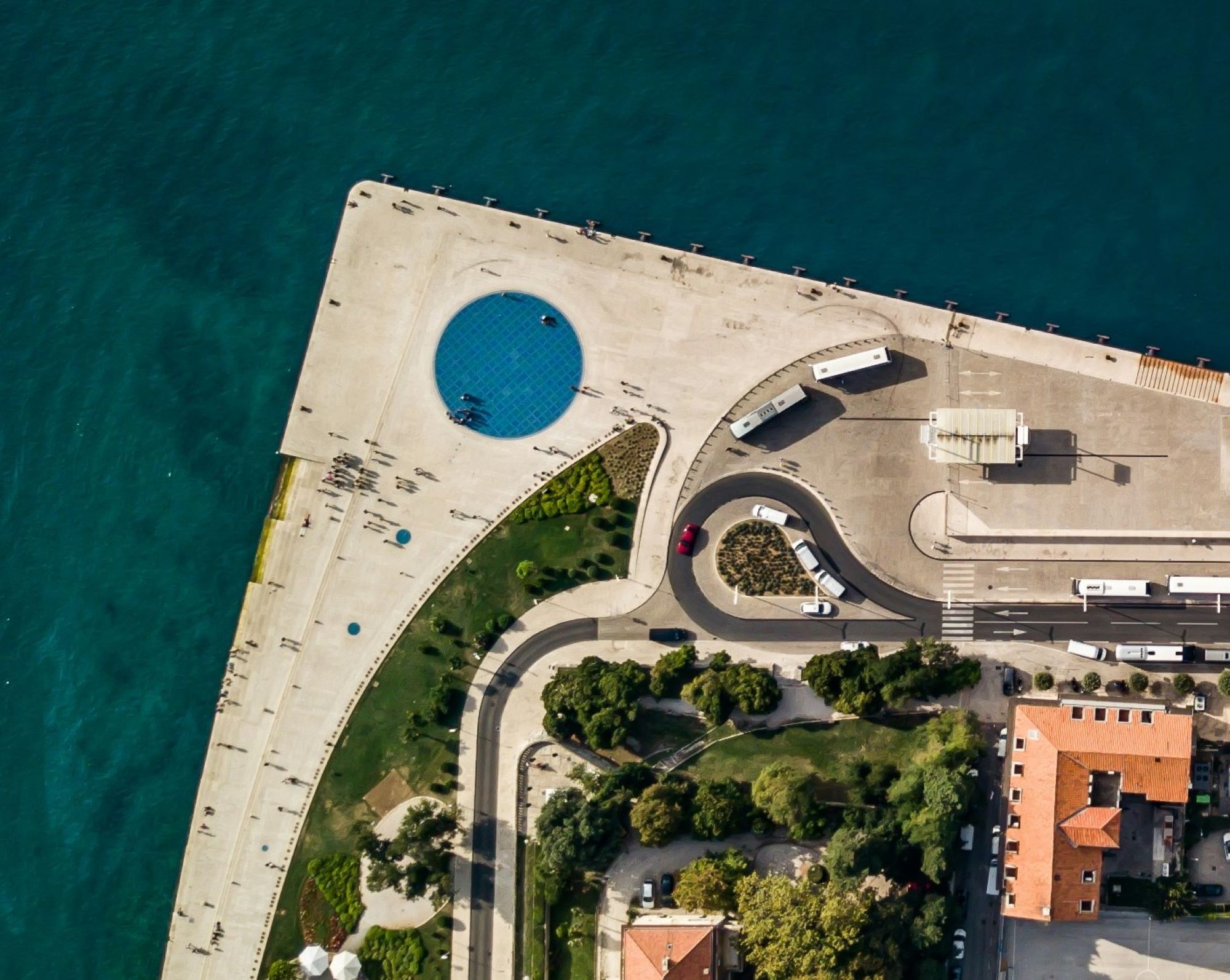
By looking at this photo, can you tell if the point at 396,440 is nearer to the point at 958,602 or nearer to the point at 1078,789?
the point at 958,602

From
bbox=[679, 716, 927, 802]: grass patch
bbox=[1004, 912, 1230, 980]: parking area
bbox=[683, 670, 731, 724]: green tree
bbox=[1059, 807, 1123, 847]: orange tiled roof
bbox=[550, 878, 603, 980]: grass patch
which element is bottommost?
bbox=[550, 878, 603, 980]: grass patch

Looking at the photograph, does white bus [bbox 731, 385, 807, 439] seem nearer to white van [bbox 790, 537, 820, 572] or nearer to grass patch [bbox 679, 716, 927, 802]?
white van [bbox 790, 537, 820, 572]

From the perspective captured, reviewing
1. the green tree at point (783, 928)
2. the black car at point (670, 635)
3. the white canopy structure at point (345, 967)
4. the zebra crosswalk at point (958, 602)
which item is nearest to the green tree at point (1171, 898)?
the zebra crosswalk at point (958, 602)

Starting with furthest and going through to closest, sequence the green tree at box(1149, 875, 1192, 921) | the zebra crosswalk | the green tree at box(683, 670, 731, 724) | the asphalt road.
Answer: the zebra crosswalk < the asphalt road < the green tree at box(683, 670, 731, 724) < the green tree at box(1149, 875, 1192, 921)

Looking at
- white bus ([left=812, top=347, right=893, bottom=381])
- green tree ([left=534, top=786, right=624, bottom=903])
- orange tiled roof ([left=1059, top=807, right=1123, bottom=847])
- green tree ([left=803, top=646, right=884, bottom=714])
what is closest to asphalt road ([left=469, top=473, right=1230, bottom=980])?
green tree ([left=803, top=646, right=884, bottom=714])

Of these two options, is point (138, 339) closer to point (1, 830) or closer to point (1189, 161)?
point (1, 830)

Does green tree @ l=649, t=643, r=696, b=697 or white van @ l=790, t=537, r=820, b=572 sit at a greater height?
→ white van @ l=790, t=537, r=820, b=572

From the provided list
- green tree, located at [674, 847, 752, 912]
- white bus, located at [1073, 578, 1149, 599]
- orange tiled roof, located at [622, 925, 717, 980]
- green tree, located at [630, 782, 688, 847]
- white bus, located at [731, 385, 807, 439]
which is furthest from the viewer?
white bus, located at [731, 385, 807, 439]
